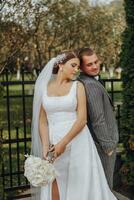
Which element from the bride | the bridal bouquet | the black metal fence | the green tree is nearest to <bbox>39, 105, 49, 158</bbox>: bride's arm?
the bride

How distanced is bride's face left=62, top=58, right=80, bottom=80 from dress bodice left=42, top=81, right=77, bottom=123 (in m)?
0.10

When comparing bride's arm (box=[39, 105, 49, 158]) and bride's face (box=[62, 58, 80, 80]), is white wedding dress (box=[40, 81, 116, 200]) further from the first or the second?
bride's face (box=[62, 58, 80, 80])

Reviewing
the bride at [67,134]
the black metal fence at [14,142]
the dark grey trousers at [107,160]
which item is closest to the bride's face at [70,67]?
the bride at [67,134]

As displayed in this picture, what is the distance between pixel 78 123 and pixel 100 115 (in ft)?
0.91

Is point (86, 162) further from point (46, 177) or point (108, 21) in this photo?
point (108, 21)

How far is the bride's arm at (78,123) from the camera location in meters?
3.96

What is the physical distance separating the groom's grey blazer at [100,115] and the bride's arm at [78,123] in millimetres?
164

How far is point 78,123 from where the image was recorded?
3971 mm

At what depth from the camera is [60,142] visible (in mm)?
3969

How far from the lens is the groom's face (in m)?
4.12

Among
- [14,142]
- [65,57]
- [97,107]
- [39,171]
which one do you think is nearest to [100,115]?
[97,107]

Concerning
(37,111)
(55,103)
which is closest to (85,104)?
(55,103)

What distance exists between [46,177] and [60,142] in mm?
371

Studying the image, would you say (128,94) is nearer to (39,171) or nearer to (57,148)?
(57,148)
